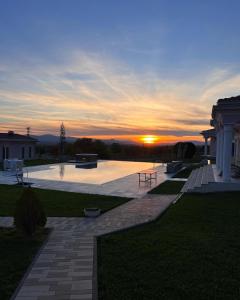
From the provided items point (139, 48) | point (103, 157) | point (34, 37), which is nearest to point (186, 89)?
point (139, 48)

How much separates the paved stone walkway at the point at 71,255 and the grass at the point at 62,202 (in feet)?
2.42

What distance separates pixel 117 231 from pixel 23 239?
6.17 ft

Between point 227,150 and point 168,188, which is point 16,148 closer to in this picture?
point 168,188

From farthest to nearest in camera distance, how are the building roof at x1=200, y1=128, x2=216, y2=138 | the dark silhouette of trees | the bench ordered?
the dark silhouette of trees
the building roof at x1=200, y1=128, x2=216, y2=138
the bench

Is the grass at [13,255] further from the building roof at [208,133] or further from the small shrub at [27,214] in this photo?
the building roof at [208,133]

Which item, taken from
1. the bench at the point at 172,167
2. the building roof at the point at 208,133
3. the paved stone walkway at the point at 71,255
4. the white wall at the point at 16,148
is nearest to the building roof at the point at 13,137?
the white wall at the point at 16,148

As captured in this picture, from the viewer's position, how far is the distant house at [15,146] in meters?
30.8

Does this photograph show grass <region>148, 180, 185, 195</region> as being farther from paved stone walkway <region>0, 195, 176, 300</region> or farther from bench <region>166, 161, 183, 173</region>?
bench <region>166, 161, 183, 173</region>

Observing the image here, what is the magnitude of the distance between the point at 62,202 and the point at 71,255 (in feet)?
17.6

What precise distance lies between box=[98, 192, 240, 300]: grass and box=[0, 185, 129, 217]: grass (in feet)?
8.28

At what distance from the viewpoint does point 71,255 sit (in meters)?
5.42

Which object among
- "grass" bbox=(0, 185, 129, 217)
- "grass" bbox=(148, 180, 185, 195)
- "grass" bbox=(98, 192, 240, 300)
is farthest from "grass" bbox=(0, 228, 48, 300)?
"grass" bbox=(148, 180, 185, 195)

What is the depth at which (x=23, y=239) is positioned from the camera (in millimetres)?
6402

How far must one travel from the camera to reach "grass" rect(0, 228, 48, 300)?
4304mm
